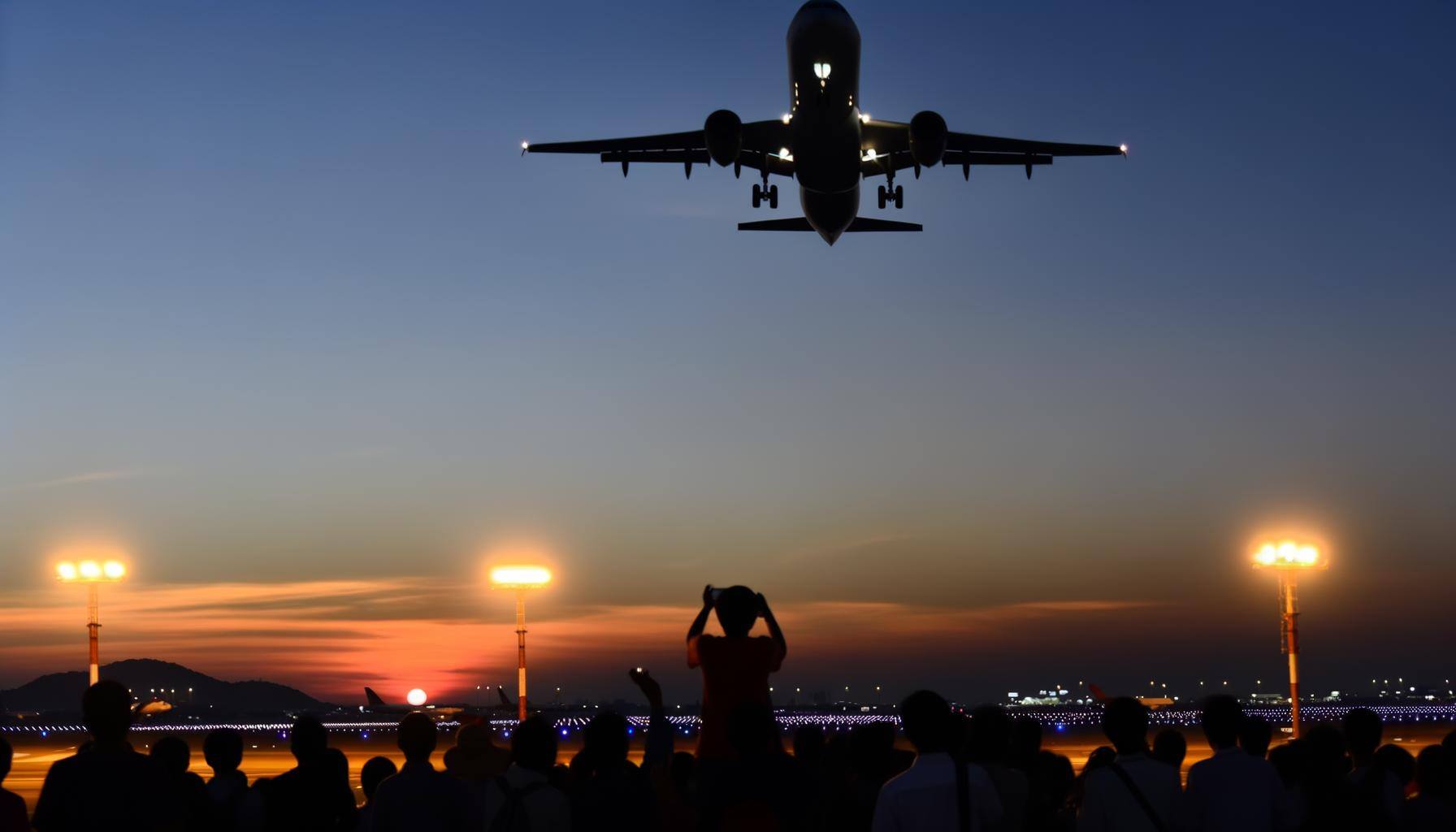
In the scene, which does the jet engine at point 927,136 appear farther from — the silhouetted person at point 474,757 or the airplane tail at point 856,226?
the silhouetted person at point 474,757

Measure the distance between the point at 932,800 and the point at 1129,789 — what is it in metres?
1.61

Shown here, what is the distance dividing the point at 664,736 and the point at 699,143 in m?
42.2

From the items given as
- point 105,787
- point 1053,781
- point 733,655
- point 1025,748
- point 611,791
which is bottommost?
point 1053,781

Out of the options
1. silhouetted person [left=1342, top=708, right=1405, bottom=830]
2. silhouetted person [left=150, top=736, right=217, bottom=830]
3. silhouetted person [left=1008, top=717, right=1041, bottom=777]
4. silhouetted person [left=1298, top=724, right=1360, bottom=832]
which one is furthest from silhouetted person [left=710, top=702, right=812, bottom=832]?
silhouetted person [left=1008, top=717, right=1041, bottom=777]

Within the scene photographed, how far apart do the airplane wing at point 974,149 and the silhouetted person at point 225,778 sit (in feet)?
139

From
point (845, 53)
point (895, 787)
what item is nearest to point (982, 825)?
point (895, 787)

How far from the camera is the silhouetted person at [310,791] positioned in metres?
8.71

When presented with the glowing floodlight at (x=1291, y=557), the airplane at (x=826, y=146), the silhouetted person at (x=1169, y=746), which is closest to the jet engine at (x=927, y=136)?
the airplane at (x=826, y=146)

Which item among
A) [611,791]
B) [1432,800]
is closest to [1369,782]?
[1432,800]

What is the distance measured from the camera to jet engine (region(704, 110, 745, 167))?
4419 cm

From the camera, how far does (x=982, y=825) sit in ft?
23.0

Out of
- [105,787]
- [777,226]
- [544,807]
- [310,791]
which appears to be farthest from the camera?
[777,226]

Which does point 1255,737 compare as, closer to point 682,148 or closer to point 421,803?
point 421,803

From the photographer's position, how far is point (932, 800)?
6914 mm
